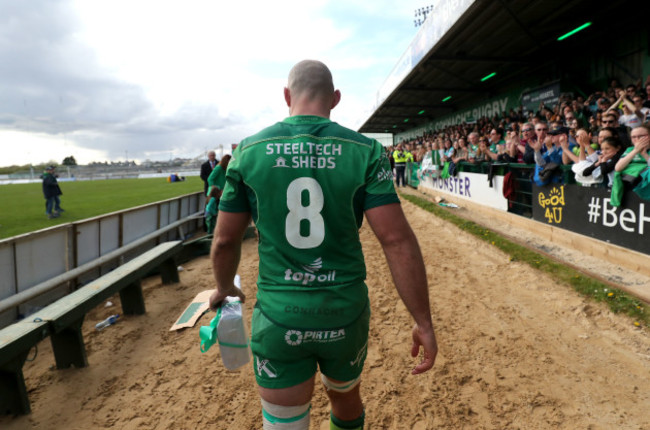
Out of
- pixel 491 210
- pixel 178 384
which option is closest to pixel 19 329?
pixel 178 384

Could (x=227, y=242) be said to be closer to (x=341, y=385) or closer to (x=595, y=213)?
(x=341, y=385)

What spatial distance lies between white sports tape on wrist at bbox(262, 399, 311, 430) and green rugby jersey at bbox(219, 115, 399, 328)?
40 centimetres

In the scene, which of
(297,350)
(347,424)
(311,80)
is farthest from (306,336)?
(311,80)

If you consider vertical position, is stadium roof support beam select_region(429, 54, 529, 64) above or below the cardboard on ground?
above


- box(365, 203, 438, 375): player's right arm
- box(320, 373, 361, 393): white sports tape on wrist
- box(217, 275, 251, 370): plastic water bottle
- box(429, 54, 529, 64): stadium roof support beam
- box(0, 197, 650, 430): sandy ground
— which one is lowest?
box(0, 197, 650, 430): sandy ground

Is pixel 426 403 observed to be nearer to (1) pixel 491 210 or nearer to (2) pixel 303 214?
(2) pixel 303 214

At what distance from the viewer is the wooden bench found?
2.93m

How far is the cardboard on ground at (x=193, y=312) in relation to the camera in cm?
459

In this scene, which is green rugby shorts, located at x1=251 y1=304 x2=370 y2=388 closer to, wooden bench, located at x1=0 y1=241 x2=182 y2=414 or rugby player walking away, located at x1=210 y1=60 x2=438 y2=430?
rugby player walking away, located at x1=210 y1=60 x2=438 y2=430

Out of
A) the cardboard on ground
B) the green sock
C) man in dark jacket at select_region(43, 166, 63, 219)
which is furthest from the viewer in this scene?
man in dark jacket at select_region(43, 166, 63, 219)

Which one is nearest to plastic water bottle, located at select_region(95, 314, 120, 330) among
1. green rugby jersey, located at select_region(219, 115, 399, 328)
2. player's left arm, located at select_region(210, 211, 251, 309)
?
player's left arm, located at select_region(210, 211, 251, 309)

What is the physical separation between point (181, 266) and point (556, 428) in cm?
679

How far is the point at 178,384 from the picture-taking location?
3361 mm

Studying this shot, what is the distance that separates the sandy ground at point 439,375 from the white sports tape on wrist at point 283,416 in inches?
55.2
